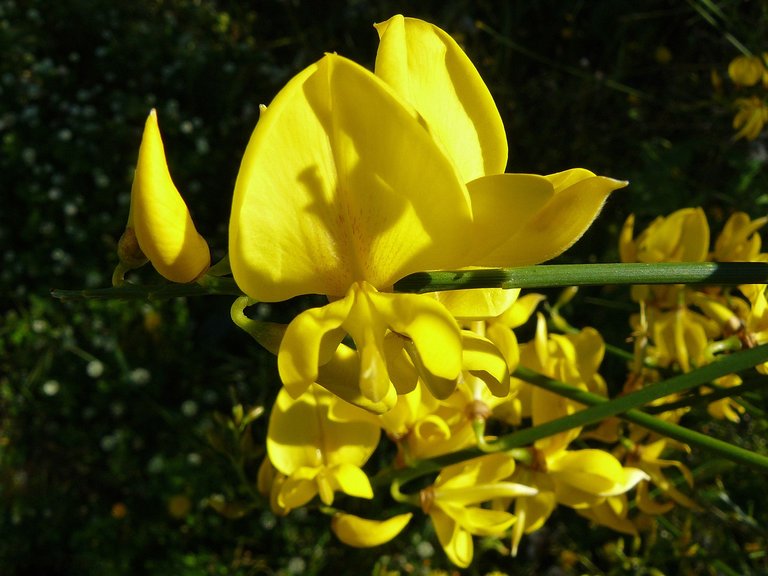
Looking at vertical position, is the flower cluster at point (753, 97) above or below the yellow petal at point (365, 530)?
above

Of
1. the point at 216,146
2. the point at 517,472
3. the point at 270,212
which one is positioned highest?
the point at 270,212

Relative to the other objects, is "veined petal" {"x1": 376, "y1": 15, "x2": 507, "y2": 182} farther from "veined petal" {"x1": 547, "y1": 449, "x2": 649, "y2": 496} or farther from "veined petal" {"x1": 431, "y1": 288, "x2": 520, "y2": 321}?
"veined petal" {"x1": 547, "y1": 449, "x2": 649, "y2": 496}

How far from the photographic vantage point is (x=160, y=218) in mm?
474

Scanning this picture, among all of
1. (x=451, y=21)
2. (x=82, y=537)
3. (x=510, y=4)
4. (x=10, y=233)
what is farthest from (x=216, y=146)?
(x=82, y=537)

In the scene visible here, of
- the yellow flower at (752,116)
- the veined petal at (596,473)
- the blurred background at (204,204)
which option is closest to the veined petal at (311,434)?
the veined petal at (596,473)

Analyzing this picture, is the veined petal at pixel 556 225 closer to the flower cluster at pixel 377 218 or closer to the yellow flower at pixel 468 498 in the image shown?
the flower cluster at pixel 377 218

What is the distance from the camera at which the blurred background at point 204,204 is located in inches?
81.5

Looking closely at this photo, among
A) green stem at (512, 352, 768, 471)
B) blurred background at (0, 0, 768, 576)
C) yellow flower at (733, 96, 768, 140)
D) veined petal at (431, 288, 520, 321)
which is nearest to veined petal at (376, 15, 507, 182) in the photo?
veined petal at (431, 288, 520, 321)

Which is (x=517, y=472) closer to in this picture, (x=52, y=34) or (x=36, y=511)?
(x=36, y=511)

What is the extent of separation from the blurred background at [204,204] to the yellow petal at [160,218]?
112 centimetres

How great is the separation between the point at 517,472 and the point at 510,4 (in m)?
2.46

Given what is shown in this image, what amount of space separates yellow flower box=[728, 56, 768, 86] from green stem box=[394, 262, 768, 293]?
4.86ft

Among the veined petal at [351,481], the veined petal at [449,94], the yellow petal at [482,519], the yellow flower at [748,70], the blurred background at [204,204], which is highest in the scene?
the veined petal at [449,94]

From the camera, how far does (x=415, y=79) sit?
0.55 metres
